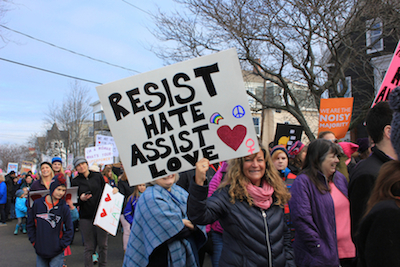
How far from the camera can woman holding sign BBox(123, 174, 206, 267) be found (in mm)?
2967

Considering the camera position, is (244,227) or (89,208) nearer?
(244,227)

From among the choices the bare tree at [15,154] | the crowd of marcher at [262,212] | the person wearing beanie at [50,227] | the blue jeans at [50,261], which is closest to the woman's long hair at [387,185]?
the crowd of marcher at [262,212]

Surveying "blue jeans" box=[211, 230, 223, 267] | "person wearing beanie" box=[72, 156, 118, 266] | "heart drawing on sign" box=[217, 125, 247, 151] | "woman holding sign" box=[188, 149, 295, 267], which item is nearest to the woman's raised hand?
"woman holding sign" box=[188, 149, 295, 267]

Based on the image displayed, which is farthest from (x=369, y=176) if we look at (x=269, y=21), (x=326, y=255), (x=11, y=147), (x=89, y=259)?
(x=11, y=147)

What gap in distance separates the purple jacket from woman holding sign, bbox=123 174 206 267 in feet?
3.26

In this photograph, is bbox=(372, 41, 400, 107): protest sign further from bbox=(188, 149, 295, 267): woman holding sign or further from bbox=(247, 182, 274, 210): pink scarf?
bbox=(247, 182, 274, 210): pink scarf

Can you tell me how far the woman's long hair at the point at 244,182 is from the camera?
9.26ft

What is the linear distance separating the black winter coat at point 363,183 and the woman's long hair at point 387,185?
1067 mm

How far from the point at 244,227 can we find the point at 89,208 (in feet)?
13.9

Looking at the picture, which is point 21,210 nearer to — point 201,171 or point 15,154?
point 201,171

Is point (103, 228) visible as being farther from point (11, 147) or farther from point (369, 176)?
point (11, 147)

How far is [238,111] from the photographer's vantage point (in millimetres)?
2725

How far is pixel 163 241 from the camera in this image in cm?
293

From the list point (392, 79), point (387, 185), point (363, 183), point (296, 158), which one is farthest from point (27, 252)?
point (387, 185)
